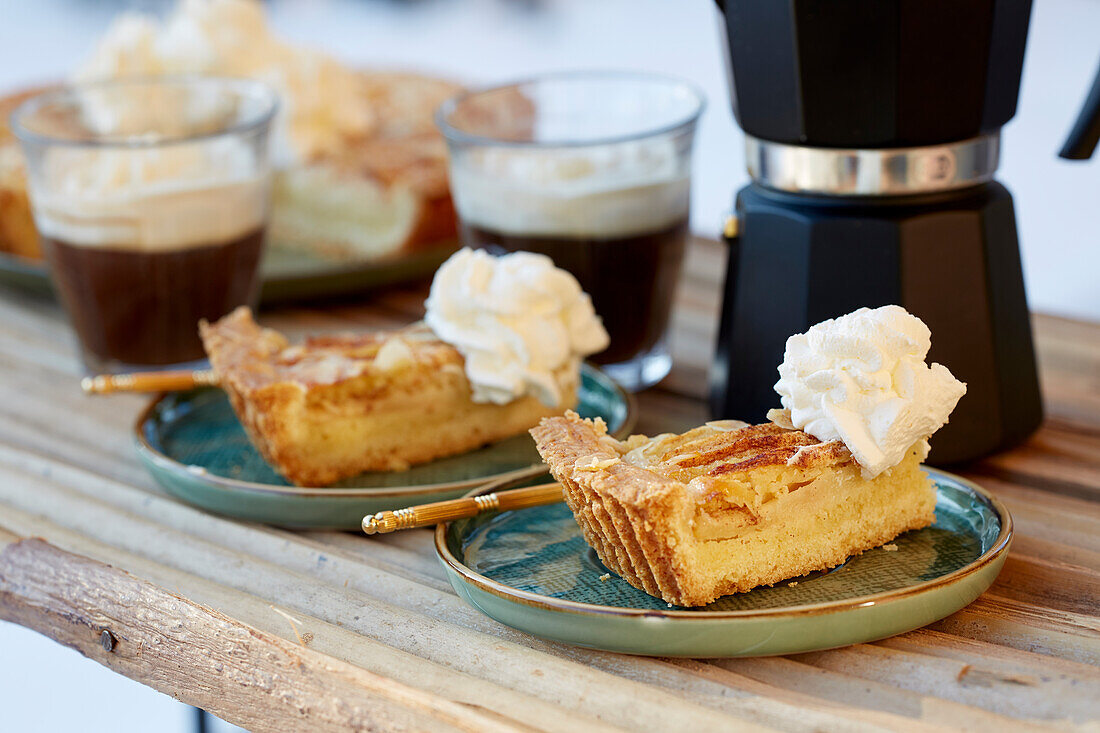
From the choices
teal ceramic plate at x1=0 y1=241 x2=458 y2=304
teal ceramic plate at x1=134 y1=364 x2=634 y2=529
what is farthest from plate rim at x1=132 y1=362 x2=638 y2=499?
teal ceramic plate at x1=0 y1=241 x2=458 y2=304

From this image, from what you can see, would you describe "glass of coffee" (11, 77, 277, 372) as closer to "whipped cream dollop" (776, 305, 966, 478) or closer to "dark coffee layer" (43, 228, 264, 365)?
"dark coffee layer" (43, 228, 264, 365)

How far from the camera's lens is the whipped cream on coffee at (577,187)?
1218 mm

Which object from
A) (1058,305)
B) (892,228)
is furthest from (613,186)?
(1058,305)

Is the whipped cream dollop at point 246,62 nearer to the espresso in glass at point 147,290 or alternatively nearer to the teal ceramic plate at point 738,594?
the espresso in glass at point 147,290

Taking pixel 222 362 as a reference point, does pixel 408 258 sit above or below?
below

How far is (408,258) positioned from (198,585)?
2.47 ft

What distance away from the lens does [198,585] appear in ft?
3.01

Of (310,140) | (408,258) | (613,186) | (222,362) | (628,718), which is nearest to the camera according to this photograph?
(628,718)

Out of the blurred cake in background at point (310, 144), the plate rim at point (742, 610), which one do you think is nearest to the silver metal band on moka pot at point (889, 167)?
the plate rim at point (742, 610)

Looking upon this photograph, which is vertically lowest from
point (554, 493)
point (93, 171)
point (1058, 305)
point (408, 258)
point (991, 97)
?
point (1058, 305)

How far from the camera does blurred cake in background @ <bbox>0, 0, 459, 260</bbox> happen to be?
1.68m

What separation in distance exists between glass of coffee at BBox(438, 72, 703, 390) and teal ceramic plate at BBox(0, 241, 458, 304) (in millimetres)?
286

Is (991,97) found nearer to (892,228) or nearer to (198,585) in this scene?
(892,228)

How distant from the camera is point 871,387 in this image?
2.66 feet
